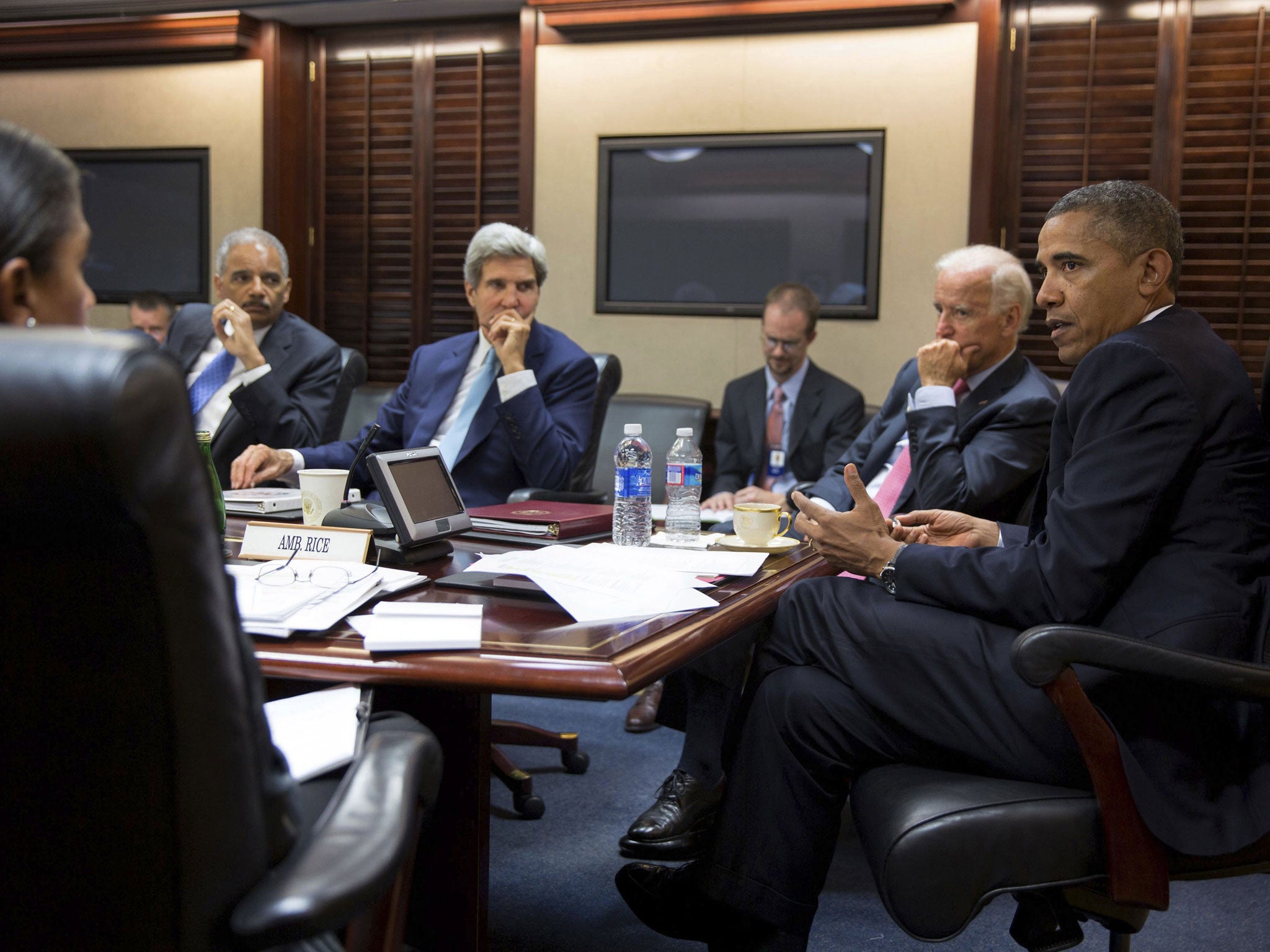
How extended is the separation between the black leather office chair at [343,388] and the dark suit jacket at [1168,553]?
2283 mm

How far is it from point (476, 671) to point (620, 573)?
1.54 feet

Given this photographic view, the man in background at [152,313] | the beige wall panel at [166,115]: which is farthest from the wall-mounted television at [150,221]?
the man in background at [152,313]

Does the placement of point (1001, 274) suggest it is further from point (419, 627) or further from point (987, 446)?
point (419, 627)

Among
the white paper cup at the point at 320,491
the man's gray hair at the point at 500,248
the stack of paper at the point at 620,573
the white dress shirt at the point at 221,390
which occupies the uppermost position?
the man's gray hair at the point at 500,248

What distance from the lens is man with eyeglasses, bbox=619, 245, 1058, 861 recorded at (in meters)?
1.98

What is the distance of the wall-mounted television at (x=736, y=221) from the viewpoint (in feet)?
14.7

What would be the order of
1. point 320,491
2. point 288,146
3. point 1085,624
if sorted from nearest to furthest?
point 1085,624 → point 320,491 → point 288,146

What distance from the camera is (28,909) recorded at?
67cm

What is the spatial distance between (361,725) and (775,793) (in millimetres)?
700

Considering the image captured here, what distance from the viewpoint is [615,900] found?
211 cm

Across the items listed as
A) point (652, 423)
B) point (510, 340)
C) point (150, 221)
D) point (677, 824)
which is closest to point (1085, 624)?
point (677, 824)

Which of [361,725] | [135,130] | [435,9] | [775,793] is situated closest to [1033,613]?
[775,793]

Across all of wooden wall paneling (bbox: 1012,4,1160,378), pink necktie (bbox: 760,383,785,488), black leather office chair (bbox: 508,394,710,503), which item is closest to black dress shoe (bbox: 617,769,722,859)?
black leather office chair (bbox: 508,394,710,503)

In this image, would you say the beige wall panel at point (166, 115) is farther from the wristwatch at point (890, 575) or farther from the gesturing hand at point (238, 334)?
the wristwatch at point (890, 575)
